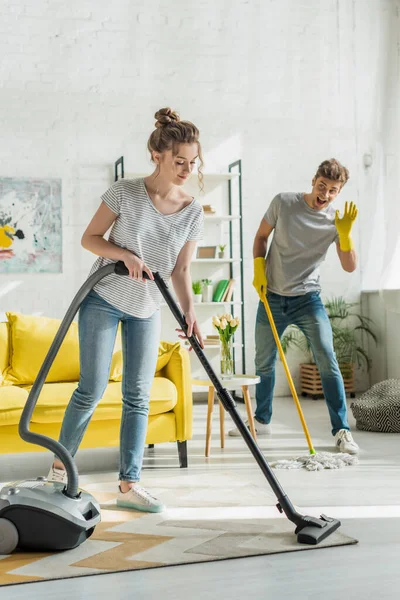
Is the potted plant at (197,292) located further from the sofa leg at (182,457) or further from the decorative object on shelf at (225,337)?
the sofa leg at (182,457)

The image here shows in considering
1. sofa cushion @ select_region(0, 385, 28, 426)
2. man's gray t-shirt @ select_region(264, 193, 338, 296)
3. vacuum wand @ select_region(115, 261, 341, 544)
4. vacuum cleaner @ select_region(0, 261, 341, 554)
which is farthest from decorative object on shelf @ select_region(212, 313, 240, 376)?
vacuum cleaner @ select_region(0, 261, 341, 554)

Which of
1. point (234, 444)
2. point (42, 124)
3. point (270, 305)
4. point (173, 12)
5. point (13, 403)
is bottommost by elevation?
point (234, 444)

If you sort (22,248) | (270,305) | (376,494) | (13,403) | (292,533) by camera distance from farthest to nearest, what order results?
(22,248)
(270,305)
(13,403)
(376,494)
(292,533)

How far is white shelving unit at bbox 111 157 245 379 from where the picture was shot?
663 centimetres

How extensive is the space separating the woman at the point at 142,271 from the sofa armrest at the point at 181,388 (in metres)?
0.97

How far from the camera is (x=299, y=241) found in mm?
4078

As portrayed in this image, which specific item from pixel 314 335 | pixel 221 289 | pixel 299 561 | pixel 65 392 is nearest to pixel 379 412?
pixel 314 335

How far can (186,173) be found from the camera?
8.55ft

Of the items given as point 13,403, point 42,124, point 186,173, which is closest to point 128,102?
point 42,124

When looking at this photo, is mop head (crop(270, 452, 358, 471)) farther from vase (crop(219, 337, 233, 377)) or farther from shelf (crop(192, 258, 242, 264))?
shelf (crop(192, 258, 242, 264))

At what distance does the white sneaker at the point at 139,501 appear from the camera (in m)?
2.77

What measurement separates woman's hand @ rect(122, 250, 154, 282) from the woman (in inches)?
0.5

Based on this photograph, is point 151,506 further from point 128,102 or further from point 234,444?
point 128,102

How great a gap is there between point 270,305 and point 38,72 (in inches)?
131
